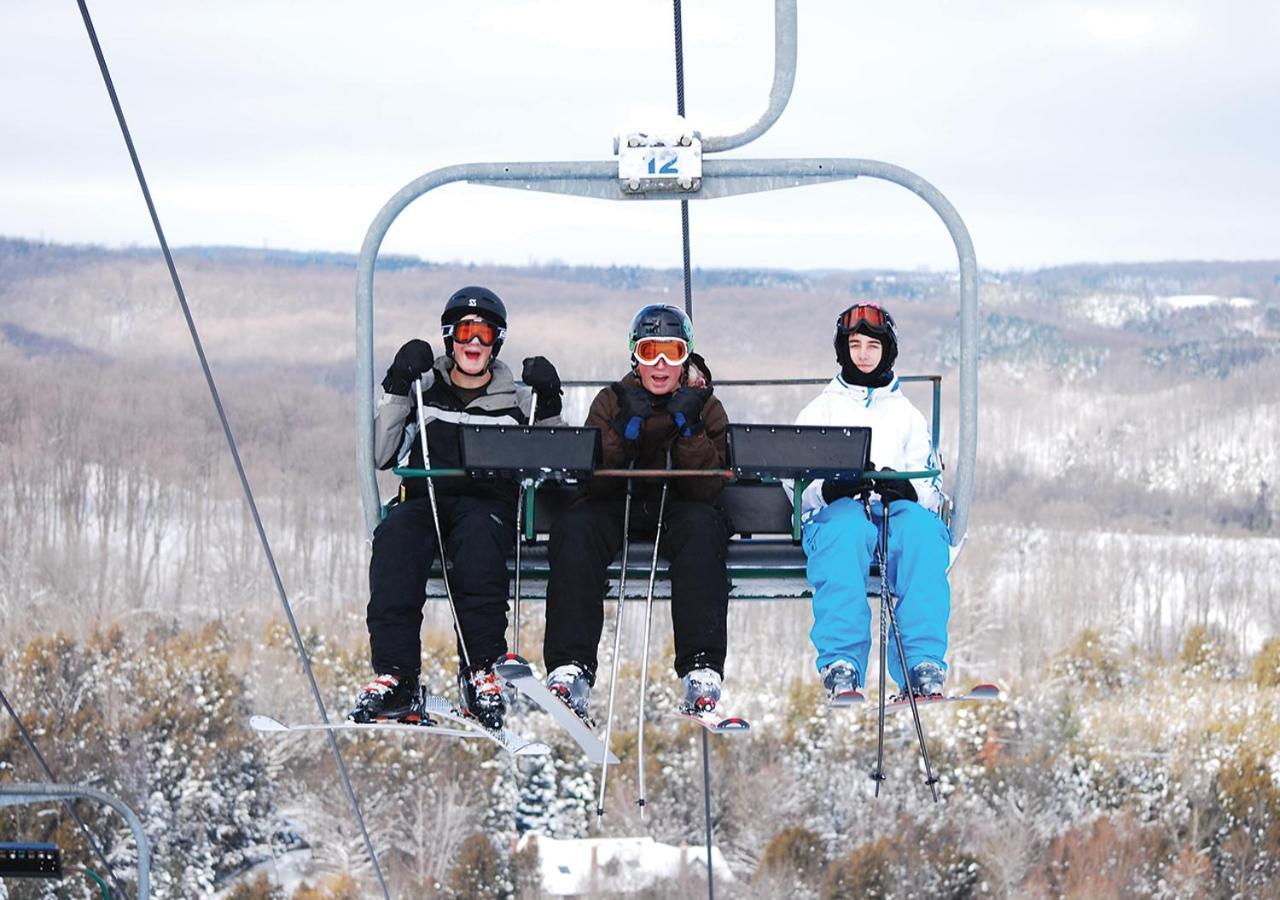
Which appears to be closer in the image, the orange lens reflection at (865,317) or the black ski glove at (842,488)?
the black ski glove at (842,488)

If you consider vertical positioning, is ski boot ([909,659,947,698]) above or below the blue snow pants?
below

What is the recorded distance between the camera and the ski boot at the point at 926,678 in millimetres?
5551

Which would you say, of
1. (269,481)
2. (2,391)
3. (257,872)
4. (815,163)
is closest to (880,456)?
(815,163)

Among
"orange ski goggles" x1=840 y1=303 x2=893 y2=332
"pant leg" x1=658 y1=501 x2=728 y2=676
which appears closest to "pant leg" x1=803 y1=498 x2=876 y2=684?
"pant leg" x1=658 y1=501 x2=728 y2=676

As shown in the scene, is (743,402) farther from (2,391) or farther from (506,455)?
(506,455)

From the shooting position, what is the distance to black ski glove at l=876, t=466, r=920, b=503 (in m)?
5.81

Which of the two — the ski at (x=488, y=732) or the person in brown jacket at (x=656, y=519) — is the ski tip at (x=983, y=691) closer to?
the person in brown jacket at (x=656, y=519)

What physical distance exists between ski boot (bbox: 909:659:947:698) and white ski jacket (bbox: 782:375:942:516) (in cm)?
58

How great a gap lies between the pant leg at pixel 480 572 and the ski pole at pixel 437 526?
2 centimetres

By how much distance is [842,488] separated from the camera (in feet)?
19.0

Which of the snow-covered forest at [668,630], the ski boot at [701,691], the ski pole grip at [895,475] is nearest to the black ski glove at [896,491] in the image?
the ski pole grip at [895,475]

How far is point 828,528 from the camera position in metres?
5.72

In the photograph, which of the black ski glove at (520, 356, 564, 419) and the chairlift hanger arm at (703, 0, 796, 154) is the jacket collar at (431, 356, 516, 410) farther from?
the chairlift hanger arm at (703, 0, 796, 154)

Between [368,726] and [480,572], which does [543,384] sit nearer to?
[480,572]
